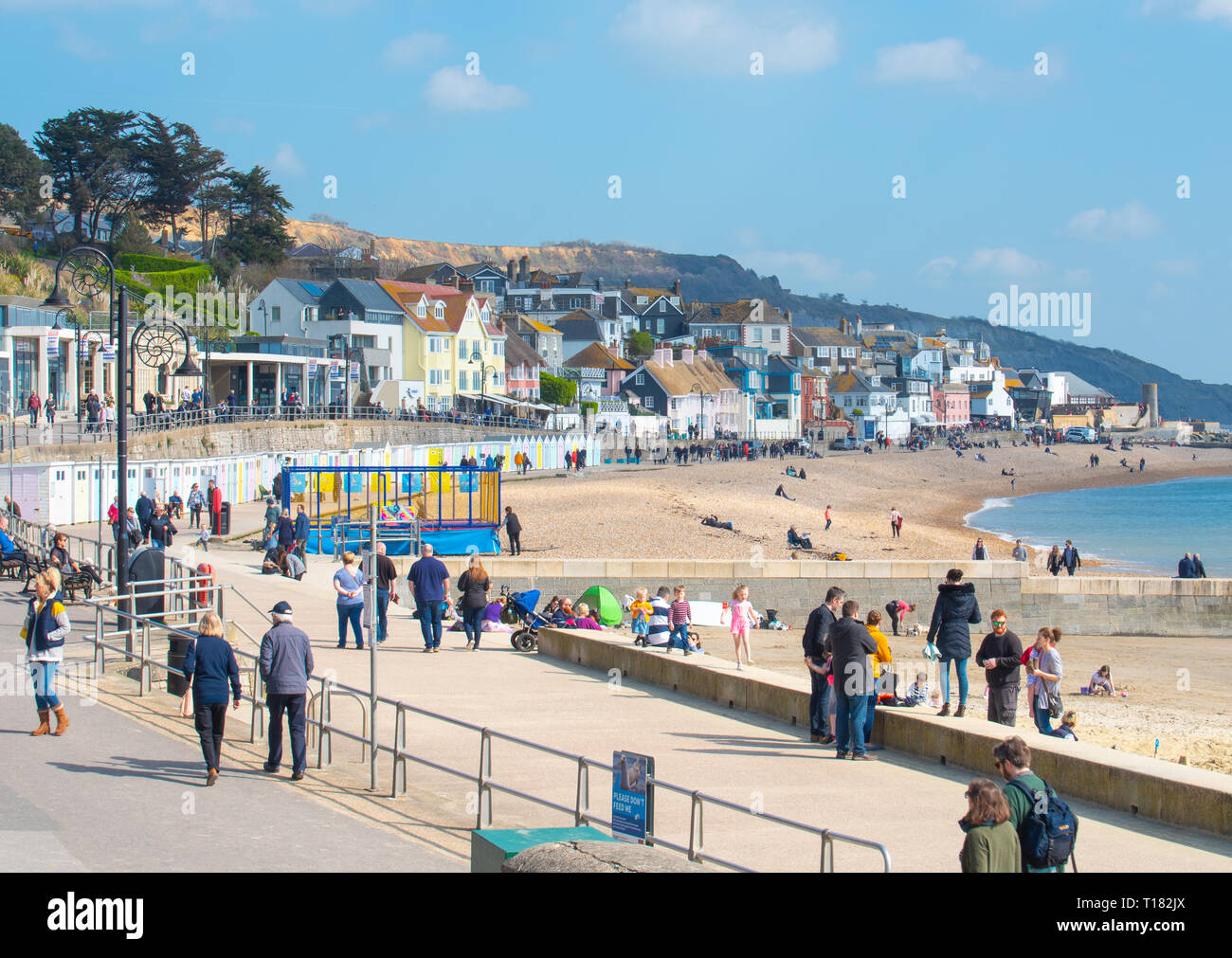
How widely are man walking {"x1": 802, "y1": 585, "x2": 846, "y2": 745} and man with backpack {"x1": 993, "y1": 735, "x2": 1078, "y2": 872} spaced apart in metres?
4.76

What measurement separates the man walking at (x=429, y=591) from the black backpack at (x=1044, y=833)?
1085 cm

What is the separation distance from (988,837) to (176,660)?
33.0ft

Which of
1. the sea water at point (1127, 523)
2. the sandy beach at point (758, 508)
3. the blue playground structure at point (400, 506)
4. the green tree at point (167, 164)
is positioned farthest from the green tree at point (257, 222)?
the blue playground structure at point (400, 506)

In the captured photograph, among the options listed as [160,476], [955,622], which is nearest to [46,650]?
[955,622]

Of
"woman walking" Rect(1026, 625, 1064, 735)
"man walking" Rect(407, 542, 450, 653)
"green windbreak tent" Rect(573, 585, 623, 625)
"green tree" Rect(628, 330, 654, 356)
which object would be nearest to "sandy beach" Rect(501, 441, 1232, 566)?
"green windbreak tent" Rect(573, 585, 623, 625)

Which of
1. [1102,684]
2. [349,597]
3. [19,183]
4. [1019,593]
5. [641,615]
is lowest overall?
[1102,684]

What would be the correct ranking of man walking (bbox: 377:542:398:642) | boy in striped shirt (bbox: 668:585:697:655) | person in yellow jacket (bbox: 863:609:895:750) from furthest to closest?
boy in striped shirt (bbox: 668:585:697:655) → man walking (bbox: 377:542:398:642) → person in yellow jacket (bbox: 863:609:895:750)

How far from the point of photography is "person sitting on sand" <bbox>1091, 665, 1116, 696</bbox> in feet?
Result: 67.0

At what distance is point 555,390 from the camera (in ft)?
336

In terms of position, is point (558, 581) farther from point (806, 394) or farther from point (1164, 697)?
point (806, 394)

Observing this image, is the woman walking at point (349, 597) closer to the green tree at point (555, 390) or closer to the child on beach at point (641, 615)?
the child on beach at point (641, 615)

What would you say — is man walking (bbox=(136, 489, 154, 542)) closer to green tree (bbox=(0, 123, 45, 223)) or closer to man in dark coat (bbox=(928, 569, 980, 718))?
man in dark coat (bbox=(928, 569, 980, 718))

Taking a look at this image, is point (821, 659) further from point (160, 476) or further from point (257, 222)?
point (257, 222)
